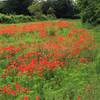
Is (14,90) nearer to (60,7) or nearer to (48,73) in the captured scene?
(48,73)

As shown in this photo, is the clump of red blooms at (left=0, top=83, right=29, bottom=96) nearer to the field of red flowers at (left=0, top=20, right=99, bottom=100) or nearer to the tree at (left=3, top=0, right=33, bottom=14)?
the field of red flowers at (left=0, top=20, right=99, bottom=100)

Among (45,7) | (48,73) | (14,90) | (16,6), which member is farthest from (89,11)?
(45,7)

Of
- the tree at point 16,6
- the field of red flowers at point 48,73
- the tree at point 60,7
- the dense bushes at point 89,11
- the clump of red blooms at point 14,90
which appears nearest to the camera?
the field of red flowers at point 48,73

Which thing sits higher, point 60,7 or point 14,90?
point 14,90

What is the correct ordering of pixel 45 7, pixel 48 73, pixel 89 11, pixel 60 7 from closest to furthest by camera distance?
pixel 48 73, pixel 89 11, pixel 60 7, pixel 45 7

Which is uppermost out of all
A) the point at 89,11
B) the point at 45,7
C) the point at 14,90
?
the point at 89,11

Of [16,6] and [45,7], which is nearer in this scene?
[16,6]

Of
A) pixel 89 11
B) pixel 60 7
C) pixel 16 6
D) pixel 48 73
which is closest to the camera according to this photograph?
pixel 48 73

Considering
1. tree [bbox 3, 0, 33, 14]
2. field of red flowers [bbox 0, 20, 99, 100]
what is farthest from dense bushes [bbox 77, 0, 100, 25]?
tree [bbox 3, 0, 33, 14]

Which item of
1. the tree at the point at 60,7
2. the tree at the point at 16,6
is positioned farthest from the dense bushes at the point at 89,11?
the tree at the point at 16,6

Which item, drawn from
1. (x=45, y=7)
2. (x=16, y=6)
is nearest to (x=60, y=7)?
(x=45, y=7)

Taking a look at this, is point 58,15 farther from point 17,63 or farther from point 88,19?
point 17,63

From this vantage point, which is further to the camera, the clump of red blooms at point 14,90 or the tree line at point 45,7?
the tree line at point 45,7

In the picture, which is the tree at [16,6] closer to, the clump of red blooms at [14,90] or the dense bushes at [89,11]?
the dense bushes at [89,11]
